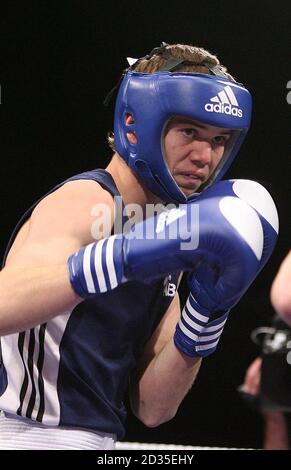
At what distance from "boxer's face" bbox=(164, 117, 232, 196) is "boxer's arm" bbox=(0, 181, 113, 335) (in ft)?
0.77

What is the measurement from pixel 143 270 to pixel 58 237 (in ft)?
0.59

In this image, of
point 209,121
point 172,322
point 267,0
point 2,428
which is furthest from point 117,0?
point 2,428

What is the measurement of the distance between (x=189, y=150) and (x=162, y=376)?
51cm

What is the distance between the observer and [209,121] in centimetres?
150

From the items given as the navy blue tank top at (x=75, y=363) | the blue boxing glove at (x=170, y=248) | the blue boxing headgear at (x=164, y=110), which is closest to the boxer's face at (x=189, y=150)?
the blue boxing headgear at (x=164, y=110)

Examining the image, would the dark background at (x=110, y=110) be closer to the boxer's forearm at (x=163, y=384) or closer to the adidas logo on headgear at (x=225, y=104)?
the boxer's forearm at (x=163, y=384)

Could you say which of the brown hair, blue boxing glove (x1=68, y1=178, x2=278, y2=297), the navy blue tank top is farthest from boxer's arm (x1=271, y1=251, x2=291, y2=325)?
the brown hair

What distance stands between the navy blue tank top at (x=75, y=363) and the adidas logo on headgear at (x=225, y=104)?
257mm

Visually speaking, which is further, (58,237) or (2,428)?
(2,428)

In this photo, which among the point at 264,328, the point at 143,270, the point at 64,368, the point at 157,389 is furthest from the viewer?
the point at 264,328

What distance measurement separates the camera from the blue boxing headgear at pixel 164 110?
4.90 feet

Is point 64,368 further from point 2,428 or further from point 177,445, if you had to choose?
point 177,445

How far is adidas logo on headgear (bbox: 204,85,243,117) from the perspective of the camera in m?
1.49

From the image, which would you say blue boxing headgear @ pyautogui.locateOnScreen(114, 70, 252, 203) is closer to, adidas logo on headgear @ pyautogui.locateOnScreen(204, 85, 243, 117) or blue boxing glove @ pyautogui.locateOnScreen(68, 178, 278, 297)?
adidas logo on headgear @ pyautogui.locateOnScreen(204, 85, 243, 117)
